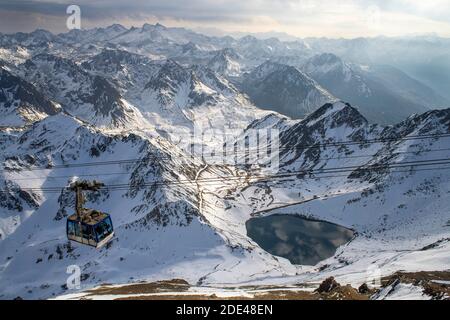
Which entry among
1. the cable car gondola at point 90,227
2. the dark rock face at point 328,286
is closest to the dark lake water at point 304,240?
the dark rock face at point 328,286

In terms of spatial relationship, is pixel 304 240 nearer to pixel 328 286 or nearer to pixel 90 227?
pixel 328 286

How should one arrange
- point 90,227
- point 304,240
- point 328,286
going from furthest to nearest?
point 304,240, point 328,286, point 90,227

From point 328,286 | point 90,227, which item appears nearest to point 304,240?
point 328,286

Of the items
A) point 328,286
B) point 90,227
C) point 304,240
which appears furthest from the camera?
point 304,240

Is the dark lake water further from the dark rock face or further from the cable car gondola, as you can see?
the cable car gondola

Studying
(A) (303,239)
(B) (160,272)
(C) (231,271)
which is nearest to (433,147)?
(A) (303,239)

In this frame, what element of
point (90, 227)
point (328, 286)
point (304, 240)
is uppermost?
point (90, 227)

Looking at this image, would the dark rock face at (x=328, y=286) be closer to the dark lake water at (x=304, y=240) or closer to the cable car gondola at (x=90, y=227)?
the cable car gondola at (x=90, y=227)

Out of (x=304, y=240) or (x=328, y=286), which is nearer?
(x=328, y=286)

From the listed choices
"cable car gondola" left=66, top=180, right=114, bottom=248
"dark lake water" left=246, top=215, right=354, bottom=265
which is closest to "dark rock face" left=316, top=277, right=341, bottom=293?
"cable car gondola" left=66, top=180, right=114, bottom=248
